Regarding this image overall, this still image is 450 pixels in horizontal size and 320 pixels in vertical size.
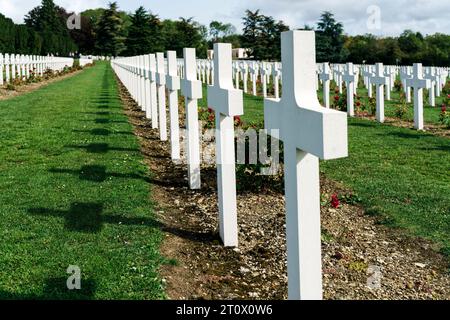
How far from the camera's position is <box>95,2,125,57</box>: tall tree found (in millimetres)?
90500

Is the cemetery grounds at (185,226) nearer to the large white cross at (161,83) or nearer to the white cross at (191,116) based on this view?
the white cross at (191,116)

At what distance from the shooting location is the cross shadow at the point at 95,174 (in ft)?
23.6

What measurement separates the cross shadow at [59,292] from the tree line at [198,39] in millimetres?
18137

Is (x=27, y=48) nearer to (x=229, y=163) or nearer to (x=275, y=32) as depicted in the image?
(x=275, y=32)

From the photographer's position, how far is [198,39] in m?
74.2

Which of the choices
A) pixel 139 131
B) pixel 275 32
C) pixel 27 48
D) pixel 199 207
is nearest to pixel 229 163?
pixel 199 207

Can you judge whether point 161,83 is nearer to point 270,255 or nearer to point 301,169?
point 270,255

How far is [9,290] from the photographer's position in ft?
12.8

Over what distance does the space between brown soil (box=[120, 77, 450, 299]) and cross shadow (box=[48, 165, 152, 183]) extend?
0.66 m

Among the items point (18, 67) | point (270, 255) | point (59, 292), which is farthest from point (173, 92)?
point (18, 67)

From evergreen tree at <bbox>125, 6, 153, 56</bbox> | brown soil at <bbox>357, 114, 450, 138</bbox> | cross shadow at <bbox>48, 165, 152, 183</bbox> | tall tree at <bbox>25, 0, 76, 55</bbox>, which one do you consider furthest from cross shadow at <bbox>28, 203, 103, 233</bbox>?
evergreen tree at <bbox>125, 6, 153, 56</bbox>

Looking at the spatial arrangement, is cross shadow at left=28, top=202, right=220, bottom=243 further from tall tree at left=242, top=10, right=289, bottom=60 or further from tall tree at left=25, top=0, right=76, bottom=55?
tall tree at left=25, top=0, right=76, bottom=55

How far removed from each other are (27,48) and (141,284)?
41667 millimetres

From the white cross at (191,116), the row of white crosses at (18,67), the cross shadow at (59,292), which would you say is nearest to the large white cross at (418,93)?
the white cross at (191,116)
